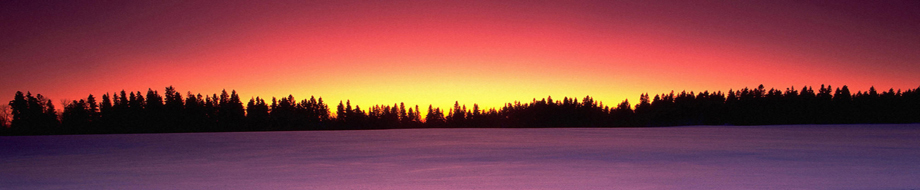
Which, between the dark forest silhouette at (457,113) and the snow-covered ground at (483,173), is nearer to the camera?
the snow-covered ground at (483,173)

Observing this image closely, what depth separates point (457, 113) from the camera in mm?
111438

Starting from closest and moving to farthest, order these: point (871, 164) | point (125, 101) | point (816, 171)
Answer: point (816, 171) → point (871, 164) → point (125, 101)

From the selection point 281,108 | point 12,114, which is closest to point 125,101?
point 12,114

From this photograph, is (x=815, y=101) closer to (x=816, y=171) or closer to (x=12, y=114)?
(x=816, y=171)

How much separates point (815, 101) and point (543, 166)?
102 m

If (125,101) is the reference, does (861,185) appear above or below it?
below

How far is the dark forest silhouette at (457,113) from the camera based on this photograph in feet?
224

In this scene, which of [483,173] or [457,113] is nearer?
[483,173]

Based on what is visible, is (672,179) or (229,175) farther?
(229,175)

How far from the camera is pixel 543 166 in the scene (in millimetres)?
9891

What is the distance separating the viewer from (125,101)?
7206cm

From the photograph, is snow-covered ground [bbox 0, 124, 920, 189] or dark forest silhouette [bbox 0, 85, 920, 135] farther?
dark forest silhouette [bbox 0, 85, 920, 135]

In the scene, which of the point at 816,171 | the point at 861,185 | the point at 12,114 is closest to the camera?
the point at 861,185

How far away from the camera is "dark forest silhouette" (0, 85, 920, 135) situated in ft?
224
